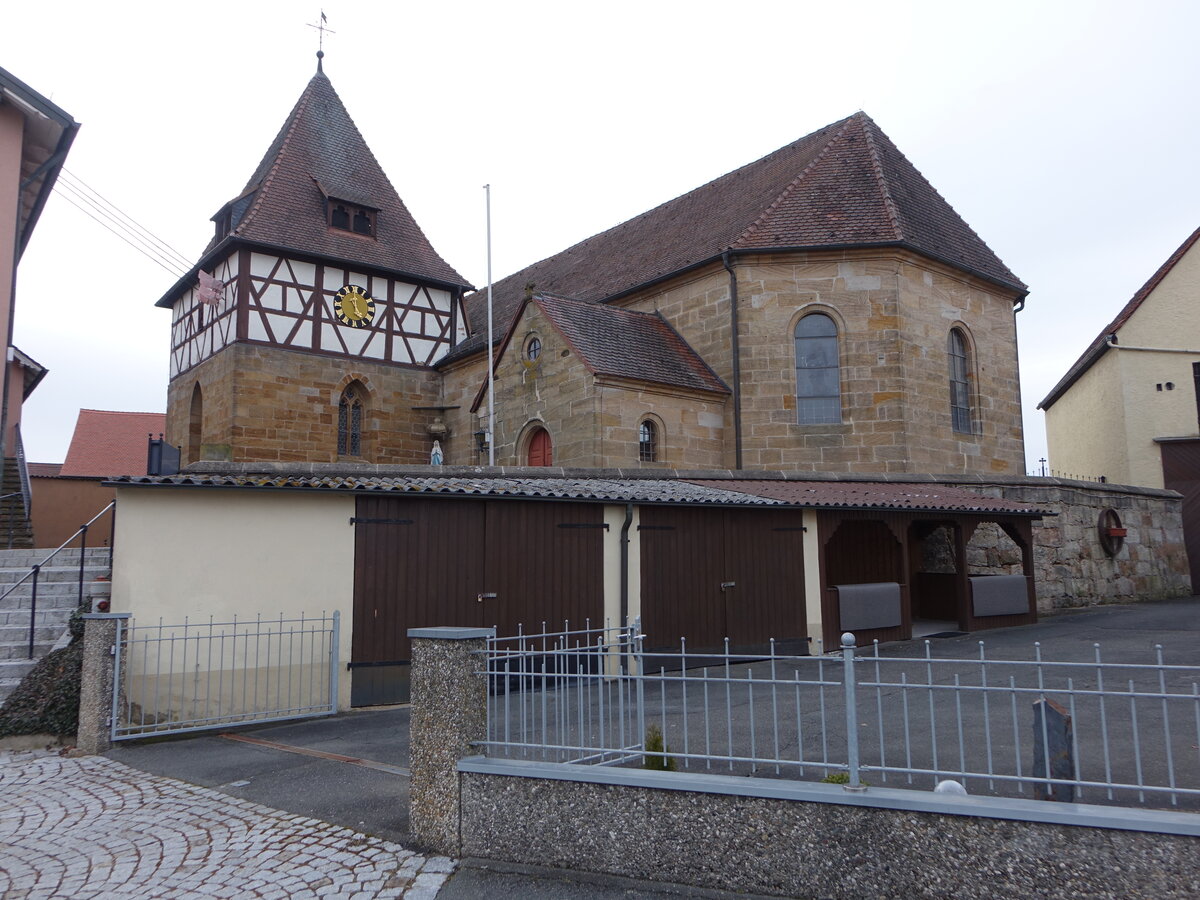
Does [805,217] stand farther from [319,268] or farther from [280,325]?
[280,325]

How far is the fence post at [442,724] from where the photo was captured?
511 centimetres

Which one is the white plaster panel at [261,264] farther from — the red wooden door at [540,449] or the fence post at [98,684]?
the fence post at [98,684]

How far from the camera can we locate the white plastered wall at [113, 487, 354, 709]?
8828 mm

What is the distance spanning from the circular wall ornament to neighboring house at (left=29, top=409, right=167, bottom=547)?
75.1 ft

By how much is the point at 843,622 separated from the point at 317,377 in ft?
51.4

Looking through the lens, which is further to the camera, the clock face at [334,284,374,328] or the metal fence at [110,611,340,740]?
the clock face at [334,284,374,328]

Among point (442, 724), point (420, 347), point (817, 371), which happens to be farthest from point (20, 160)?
point (817, 371)

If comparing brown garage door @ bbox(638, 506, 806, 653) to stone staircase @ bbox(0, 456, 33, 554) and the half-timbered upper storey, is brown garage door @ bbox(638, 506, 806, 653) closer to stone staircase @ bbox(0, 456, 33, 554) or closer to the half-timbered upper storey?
stone staircase @ bbox(0, 456, 33, 554)

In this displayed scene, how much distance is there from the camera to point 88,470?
107 ft

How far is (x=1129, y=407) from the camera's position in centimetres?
2341

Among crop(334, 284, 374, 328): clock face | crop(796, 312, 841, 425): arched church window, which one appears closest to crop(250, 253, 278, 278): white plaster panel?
crop(334, 284, 374, 328): clock face

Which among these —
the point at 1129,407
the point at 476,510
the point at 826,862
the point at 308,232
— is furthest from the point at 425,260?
the point at 826,862

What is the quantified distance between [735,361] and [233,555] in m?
12.6

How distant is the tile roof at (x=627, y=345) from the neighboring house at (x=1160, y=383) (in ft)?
39.9
